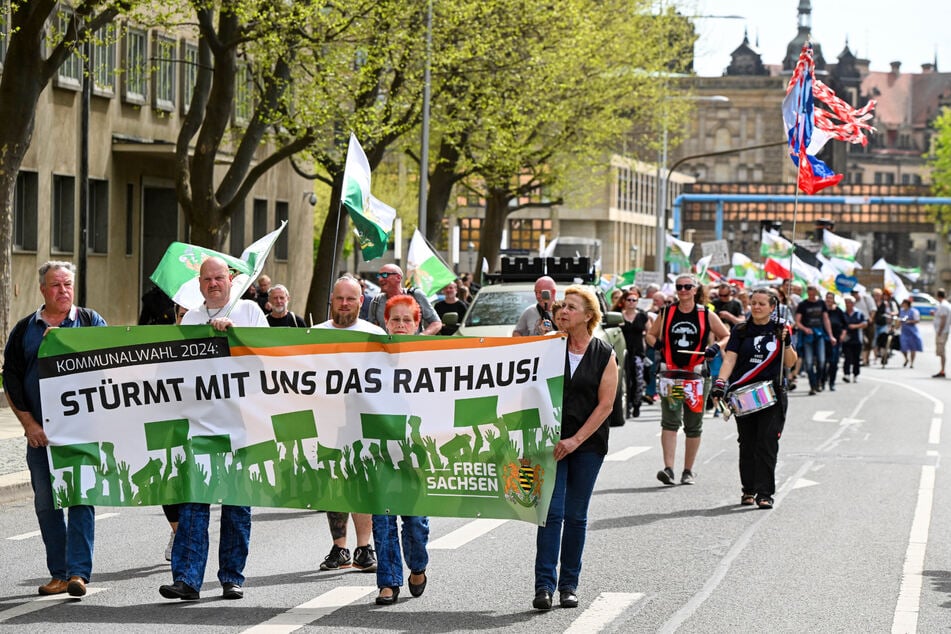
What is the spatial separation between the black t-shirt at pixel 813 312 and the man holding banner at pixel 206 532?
22.7 m

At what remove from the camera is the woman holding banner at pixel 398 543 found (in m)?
9.27

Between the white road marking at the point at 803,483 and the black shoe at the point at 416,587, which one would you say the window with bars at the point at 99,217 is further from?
the black shoe at the point at 416,587

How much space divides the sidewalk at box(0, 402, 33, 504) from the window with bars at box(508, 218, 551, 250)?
3680 inches

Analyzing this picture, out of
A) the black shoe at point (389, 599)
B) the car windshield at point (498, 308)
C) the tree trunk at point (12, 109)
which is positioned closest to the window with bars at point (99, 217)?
the tree trunk at point (12, 109)

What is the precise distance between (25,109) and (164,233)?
66.1ft

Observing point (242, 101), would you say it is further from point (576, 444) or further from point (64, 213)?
point (576, 444)

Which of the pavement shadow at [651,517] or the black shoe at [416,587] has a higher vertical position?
the black shoe at [416,587]

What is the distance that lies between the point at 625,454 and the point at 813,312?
13.7 meters

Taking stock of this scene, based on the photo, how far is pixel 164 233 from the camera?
41062 millimetres

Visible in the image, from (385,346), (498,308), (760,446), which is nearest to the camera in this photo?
(385,346)

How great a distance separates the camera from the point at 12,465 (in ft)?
50.9

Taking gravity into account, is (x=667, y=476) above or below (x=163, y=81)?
below

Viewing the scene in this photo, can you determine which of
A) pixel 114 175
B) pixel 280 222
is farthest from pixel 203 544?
pixel 280 222

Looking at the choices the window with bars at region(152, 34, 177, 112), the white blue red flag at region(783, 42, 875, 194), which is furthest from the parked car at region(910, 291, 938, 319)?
the white blue red flag at region(783, 42, 875, 194)
